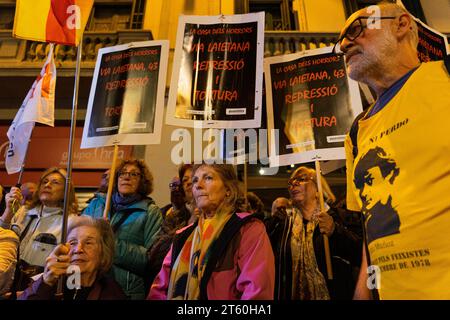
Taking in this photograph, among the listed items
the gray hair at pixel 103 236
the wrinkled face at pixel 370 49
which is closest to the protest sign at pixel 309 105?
the wrinkled face at pixel 370 49

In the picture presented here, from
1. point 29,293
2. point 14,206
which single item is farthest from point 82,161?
point 29,293

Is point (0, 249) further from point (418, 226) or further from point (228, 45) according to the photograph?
point (228, 45)

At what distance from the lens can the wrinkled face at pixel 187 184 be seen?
2.99m

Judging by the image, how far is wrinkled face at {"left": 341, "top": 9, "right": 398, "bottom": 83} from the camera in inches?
63.2

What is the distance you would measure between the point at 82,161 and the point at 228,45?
4180 mm

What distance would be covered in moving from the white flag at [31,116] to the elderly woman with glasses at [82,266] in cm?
124

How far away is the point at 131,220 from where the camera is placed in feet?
9.34

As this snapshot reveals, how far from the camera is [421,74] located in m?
1.35

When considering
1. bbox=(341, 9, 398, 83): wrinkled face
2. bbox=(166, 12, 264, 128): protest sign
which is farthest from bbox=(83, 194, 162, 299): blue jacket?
bbox=(341, 9, 398, 83): wrinkled face

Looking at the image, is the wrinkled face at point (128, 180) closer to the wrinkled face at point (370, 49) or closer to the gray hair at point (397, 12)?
the wrinkled face at point (370, 49)

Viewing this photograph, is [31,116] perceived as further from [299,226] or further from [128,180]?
[299,226]

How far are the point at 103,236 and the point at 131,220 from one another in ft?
2.09

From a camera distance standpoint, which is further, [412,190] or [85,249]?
[85,249]

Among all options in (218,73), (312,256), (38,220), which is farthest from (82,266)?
(218,73)
